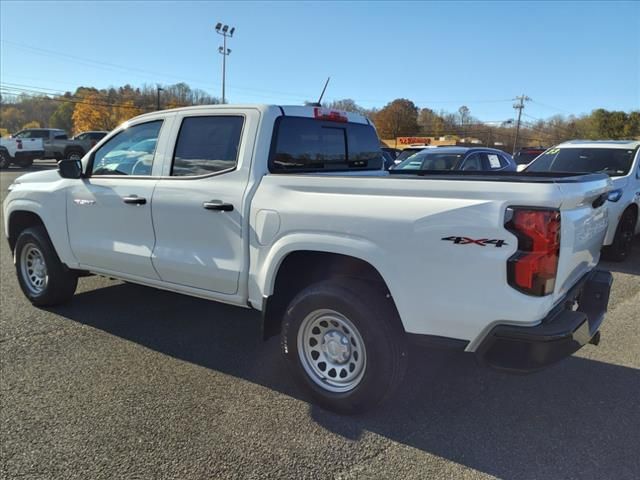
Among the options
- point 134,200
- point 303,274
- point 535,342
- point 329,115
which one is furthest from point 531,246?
point 134,200

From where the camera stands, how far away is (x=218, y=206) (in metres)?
3.51

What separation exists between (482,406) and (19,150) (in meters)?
29.5

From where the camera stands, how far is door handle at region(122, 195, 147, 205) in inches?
157

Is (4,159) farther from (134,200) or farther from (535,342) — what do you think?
(535,342)

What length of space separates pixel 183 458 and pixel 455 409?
1.73m

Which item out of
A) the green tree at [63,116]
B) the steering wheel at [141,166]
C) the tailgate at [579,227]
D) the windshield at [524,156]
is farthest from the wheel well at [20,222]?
the green tree at [63,116]

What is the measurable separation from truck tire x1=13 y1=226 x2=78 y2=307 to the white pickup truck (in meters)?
0.19

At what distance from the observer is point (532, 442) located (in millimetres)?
2898

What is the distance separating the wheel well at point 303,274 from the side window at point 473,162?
756cm

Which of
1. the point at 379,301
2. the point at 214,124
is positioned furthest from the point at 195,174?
the point at 379,301

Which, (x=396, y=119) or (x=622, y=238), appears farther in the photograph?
(x=396, y=119)

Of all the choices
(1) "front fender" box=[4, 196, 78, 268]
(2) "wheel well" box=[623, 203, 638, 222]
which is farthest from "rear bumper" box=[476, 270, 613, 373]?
(2) "wheel well" box=[623, 203, 638, 222]

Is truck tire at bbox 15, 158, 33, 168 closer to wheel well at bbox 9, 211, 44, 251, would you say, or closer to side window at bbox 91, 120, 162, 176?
wheel well at bbox 9, 211, 44, 251

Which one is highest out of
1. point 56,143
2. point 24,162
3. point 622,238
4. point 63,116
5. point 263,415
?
point 63,116
